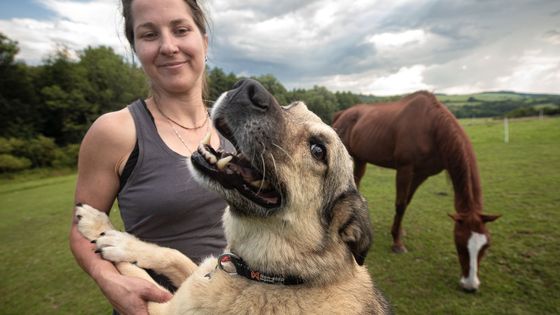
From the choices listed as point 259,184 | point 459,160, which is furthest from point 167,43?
point 459,160

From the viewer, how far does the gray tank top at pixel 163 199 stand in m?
2.29

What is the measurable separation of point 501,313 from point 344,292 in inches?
159

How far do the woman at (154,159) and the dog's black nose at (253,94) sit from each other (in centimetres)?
56

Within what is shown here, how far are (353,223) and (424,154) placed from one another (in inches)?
214

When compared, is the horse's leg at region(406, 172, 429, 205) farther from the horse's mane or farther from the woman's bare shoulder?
the woman's bare shoulder

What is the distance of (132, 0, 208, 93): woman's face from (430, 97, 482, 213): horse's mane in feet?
18.4

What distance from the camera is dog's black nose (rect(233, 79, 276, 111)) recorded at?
236cm

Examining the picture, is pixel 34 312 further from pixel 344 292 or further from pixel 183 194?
pixel 344 292

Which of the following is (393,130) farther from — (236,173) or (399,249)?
(236,173)

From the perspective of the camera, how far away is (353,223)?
8.79ft

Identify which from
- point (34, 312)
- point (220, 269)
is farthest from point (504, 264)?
point (34, 312)

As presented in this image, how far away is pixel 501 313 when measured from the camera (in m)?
4.85

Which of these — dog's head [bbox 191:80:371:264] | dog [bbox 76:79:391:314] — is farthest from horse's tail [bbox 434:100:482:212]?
dog's head [bbox 191:80:371:264]

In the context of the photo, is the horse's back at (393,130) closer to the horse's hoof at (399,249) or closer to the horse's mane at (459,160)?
the horse's mane at (459,160)
